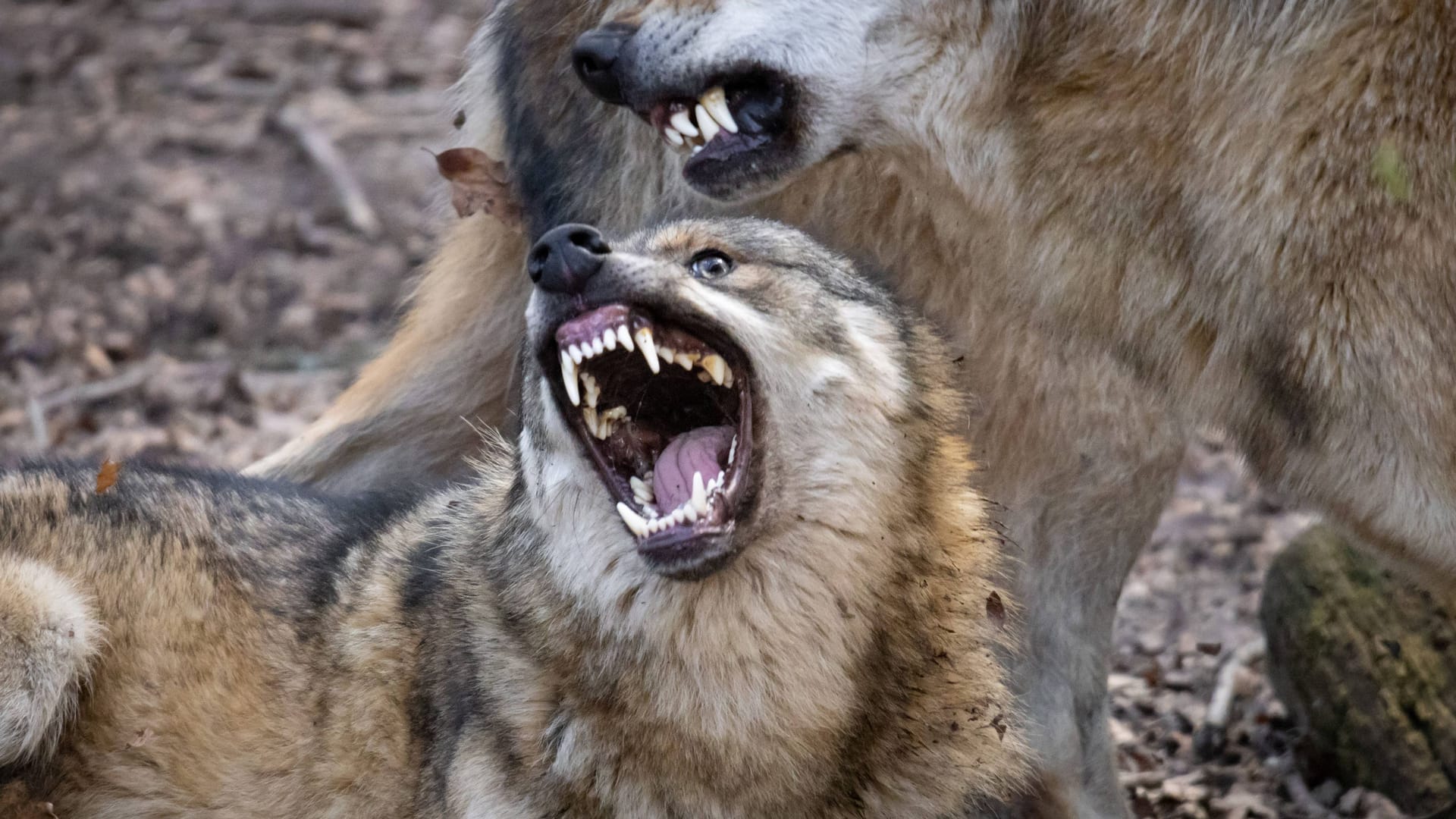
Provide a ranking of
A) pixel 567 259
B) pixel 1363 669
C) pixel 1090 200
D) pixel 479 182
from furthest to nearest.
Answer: pixel 479 182, pixel 1363 669, pixel 1090 200, pixel 567 259

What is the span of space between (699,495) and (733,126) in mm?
1348

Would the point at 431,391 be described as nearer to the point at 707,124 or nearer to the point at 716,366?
the point at 707,124

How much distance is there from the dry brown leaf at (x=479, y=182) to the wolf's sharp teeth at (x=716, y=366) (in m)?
1.84

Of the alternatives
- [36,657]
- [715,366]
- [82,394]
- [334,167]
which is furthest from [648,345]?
[334,167]

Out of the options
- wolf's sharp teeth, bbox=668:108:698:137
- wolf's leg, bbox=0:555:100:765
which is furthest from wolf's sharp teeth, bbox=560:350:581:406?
wolf's leg, bbox=0:555:100:765

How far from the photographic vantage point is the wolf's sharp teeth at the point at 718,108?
4.07 meters

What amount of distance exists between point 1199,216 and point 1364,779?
2.05m

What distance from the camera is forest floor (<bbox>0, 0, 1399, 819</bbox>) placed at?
569 centimetres

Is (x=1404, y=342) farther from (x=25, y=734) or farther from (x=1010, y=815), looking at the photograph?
(x=25, y=734)

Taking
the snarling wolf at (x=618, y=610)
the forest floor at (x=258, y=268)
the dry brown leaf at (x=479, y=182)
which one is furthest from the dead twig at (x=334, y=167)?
the snarling wolf at (x=618, y=610)

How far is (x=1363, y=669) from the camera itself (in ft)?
15.4

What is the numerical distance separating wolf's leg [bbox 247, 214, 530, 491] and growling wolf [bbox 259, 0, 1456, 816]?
0.64 metres

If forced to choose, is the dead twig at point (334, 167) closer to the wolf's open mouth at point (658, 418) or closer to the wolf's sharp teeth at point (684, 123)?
the wolf's sharp teeth at point (684, 123)

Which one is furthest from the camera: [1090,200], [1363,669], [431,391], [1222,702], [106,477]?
[431,391]
